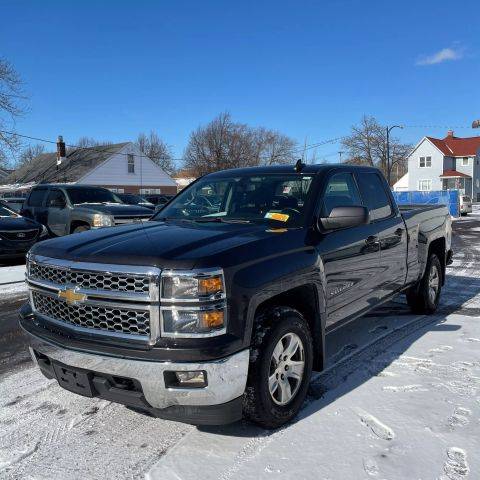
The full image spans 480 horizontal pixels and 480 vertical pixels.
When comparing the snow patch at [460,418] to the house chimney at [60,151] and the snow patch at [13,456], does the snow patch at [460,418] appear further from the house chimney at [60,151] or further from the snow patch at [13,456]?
the house chimney at [60,151]

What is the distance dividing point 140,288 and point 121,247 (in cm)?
39

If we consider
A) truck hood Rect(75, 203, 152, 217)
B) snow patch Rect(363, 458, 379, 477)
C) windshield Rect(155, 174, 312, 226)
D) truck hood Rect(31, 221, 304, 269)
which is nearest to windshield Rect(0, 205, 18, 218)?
truck hood Rect(75, 203, 152, 217)

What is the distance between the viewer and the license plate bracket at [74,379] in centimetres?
290

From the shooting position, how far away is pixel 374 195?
4.95 metres

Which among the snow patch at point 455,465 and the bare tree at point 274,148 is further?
the bare tree at point 274,148

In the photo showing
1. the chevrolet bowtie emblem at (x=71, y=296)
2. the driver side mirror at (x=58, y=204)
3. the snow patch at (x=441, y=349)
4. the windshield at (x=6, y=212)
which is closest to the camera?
the chevrolet bowtie emblem at (x=71, y=296)

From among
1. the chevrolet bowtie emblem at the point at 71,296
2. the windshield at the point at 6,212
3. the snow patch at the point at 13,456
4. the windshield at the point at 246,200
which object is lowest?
the snow patch at the point at 13,456

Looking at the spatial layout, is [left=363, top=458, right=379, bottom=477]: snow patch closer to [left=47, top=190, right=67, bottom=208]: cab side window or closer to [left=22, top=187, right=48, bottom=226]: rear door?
[left=47, top=190, right=67, bottom=208]: cab side window

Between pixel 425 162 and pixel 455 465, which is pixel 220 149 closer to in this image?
pixel 425 162

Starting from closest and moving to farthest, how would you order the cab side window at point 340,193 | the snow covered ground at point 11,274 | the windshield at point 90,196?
the cab side window at point 340,193
the snow covered ground at point 11,274
the windshield at point 90,196

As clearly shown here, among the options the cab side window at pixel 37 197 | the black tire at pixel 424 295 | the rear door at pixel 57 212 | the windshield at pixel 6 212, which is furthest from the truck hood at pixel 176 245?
the cab side window at pixel 37 197

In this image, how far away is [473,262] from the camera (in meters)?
10.3

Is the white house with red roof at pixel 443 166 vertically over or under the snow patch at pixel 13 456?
over

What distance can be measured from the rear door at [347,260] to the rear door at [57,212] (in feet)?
28.4
